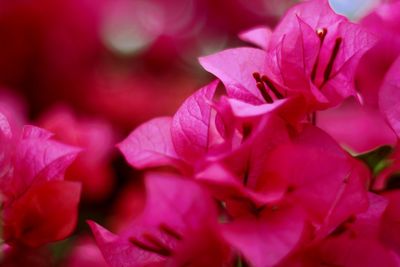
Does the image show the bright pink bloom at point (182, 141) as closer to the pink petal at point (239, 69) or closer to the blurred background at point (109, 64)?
the pink petal at point (239, 69)

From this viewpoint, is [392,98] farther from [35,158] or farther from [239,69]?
[35,158]

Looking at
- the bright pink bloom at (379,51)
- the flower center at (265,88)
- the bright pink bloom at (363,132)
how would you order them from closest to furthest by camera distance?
the flower center at (265,88)
the bright pink bloom at (379,51)
the bright pink bloom at (363,132)

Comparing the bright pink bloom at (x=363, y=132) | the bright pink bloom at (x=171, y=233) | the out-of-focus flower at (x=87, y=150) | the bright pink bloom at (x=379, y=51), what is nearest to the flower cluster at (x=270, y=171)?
the bright pink bloom at (x=171, y=233)

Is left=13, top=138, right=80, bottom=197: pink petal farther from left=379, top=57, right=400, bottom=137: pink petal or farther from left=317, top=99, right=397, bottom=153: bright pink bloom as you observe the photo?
left=317, top=99, right=397, bottom=153: bright pink bloom

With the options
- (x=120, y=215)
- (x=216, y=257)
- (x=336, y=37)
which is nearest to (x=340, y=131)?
(x=120, y=215)

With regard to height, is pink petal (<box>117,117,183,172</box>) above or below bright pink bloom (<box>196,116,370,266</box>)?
above

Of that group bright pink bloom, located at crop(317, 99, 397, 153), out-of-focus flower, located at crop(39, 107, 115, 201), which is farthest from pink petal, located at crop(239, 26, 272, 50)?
bright pink bloom, located at crop(317, 99, 397, 153)
